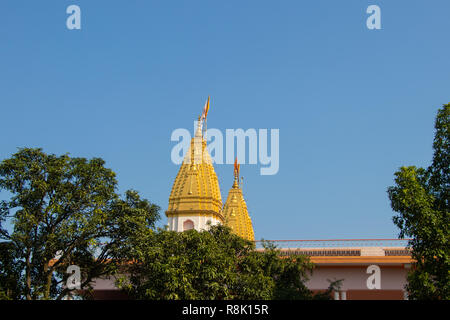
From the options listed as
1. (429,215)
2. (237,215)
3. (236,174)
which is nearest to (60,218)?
(429,215)

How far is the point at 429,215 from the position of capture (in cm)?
1816

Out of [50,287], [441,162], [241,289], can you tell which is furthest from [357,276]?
[50,287]

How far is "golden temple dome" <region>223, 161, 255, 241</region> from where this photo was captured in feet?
202

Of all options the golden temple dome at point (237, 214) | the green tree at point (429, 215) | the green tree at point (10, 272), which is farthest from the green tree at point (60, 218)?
the golden temple dome at point (237, 214)

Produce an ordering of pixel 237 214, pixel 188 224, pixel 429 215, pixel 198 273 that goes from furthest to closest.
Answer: pixel 237 214, pixel 188 224, pixel 198 273, pixel 429 215

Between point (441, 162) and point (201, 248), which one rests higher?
point (441, 162)

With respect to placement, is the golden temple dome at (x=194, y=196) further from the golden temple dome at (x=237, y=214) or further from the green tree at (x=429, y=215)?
the green tree at (x=429, y=215)

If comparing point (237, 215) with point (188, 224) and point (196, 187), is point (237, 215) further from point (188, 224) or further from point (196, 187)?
point (188, 224)

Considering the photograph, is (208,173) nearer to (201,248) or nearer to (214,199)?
(214,199)

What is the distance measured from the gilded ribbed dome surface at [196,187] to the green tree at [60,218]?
2534 centimetres

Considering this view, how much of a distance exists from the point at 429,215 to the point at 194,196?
114ft
